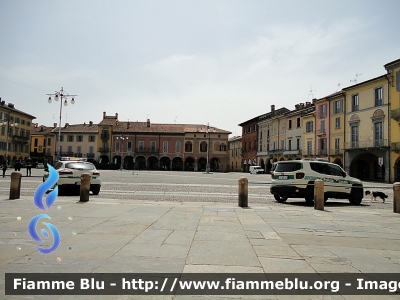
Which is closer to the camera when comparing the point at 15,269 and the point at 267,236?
the point at 15,269

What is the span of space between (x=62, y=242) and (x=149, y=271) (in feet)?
7.10

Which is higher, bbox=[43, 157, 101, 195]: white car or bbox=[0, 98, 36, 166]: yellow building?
bbox=[0, 98, 36, 166]: yellow building

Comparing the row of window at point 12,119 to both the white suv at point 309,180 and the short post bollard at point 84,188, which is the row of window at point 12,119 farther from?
the white suv at point 309,180

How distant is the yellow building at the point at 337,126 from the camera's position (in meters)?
41.2

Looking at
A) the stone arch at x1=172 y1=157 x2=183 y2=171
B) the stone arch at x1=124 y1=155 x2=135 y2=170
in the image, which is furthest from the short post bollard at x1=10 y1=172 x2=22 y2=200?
the stone arch at x1=172 y1=157 x2=183 y2=171

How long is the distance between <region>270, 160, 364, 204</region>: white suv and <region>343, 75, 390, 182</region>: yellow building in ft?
73.6

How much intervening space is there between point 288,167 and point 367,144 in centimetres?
2825

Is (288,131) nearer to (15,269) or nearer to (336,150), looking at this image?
(336,150)

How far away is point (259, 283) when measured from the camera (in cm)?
365

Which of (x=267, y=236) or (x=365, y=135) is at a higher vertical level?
(x=365, y=135)

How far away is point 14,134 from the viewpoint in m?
64.4

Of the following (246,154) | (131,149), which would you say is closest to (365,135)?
(246,154)

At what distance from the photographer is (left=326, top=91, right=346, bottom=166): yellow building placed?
41188 mm

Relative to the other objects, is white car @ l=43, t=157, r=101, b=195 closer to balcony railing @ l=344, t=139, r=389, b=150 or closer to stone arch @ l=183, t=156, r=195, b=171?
balcony railing @ l=344, t=139, r=389, b=150
